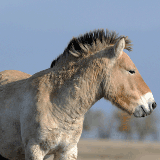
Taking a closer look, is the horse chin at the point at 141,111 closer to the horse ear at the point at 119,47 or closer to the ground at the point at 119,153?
the horse ear at the point at 119,47

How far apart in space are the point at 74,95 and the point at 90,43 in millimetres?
1092

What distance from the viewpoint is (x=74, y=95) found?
429 centimetres

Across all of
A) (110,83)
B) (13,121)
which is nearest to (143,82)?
(110,83)

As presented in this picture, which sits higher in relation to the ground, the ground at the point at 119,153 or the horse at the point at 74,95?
the horse at the point at 74,95

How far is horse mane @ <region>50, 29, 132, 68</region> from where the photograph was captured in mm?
4570

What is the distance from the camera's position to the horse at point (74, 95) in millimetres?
4215

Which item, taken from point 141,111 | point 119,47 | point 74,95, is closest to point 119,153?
point 141,111

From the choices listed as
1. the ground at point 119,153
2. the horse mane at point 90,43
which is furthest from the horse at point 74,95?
the ground at point 119,153

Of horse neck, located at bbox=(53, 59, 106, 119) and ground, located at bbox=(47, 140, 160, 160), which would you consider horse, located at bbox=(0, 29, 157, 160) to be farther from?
ground, located at bbox=(47, 140, 160, 160)

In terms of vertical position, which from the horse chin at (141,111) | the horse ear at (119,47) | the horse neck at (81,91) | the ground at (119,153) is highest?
the horse ear at (119,47)

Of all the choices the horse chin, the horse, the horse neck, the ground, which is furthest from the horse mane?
the ground

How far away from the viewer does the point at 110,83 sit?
424 centimetres

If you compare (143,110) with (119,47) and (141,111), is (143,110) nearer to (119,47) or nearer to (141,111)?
(141,111)

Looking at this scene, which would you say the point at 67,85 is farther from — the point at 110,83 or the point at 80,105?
the point at 110,83
